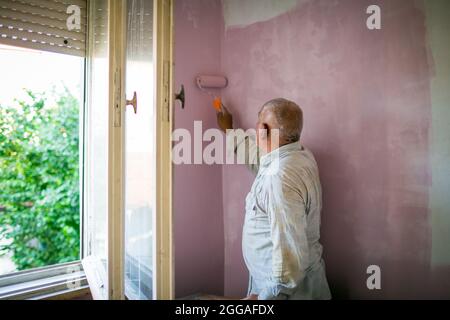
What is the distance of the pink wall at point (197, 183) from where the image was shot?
148cm

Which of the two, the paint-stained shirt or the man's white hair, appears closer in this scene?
the paint-stained shirt

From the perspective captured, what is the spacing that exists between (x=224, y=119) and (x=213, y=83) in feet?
0.66

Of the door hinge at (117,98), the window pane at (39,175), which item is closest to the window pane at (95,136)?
the door hinge at (117,98)

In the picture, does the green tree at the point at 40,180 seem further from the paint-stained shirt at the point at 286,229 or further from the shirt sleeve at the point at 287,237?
the shirt sleeve at the point at 287,237

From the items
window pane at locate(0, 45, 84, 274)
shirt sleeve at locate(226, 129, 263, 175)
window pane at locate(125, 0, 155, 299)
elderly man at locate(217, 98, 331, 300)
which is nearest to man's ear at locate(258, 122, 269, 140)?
elderly man at locate(217, 98, 331, 300)

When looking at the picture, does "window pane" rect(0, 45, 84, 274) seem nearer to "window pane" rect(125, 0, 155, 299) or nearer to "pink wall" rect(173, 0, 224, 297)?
"pink wall" rect(173, 0, 224, 297)

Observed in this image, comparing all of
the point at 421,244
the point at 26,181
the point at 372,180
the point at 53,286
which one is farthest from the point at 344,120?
the point at 26,181

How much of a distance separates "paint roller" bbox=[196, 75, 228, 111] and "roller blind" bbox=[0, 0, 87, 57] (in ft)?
2.05

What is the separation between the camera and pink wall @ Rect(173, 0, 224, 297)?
1478 mm

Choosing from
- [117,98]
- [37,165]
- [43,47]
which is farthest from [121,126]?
[37,165]

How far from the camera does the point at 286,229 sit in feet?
3.21

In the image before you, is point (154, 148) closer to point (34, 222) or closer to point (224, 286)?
point (224, 286)
